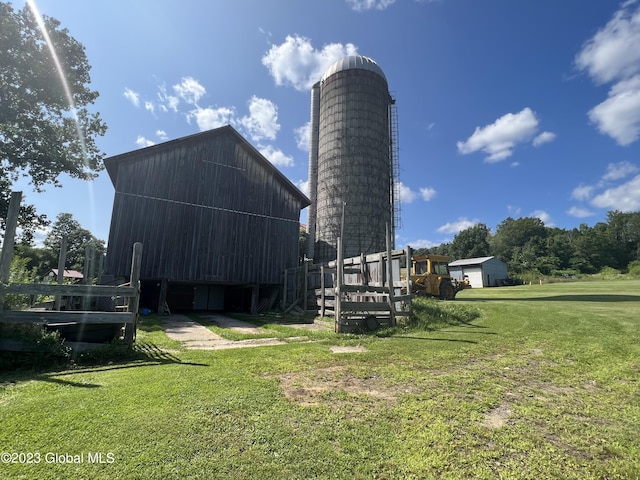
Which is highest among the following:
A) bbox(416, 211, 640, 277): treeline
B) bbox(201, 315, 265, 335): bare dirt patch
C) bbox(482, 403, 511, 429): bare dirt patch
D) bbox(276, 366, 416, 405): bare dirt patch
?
bbox(416, 211, 640, 277): treeline

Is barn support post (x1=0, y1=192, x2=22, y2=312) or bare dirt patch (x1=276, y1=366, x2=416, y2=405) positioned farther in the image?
barn support post (x1=0, y1=192, x2=22, y2=312)

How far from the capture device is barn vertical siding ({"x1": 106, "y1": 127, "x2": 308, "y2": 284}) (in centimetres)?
1555

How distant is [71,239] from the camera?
67812 mm

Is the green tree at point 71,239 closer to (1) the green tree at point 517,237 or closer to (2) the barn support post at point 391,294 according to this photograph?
(2) the barn support post at point 391,294

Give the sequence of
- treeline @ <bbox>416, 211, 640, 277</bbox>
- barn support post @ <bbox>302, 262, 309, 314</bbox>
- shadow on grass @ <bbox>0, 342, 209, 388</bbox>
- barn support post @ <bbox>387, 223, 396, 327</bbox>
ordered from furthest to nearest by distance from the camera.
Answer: treeline @ <bbox>416, 211, 640, 277</bbox>, barn support post @ <bbox>302, 262, 309, 314</bbox>, barn support post @ <bbox>387, 223, 396, 327</bbox>, shadow on grass @ <bbox>0, 342, 209, 388</bbox>

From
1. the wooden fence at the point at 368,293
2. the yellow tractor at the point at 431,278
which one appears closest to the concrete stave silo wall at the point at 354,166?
the yellow tractor at the point at 431,278

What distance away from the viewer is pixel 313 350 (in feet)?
22.5

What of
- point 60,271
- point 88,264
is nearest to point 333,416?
point 60,271

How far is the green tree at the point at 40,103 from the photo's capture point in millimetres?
19547

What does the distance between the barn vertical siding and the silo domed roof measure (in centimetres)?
2162

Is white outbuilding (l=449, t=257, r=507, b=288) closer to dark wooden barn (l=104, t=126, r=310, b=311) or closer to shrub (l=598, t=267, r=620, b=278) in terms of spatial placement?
shrub (l=598, t=267, r=620, b=278)

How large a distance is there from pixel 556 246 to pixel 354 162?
60.7 m

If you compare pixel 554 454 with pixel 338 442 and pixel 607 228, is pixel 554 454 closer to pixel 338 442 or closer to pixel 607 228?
pixel 338 442

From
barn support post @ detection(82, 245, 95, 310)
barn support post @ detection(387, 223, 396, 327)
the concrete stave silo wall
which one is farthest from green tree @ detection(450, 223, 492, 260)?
barn support post @ detection(82, 245, 95, 310)
